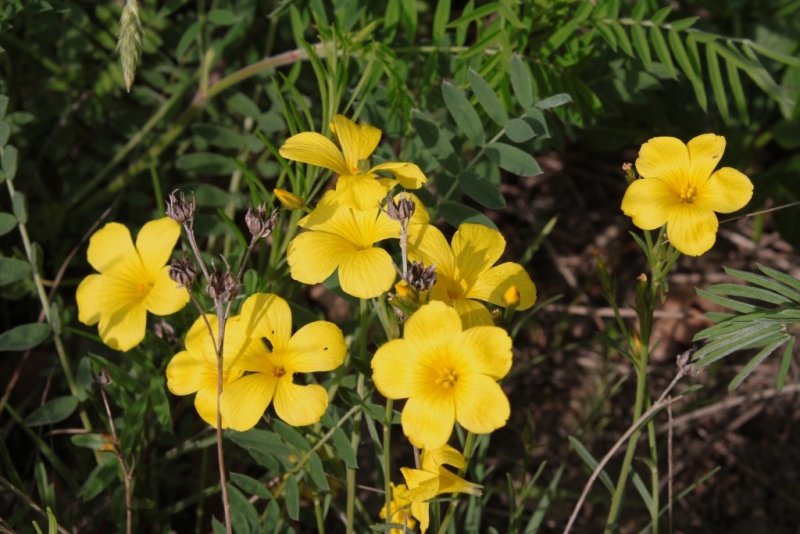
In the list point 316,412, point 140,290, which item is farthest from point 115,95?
point 316,412

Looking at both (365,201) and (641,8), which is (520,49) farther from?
(365,201)

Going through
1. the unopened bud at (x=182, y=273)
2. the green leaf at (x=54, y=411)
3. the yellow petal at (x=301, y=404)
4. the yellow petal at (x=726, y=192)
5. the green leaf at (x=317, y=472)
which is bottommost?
the green leaf at (x=317, y=472)

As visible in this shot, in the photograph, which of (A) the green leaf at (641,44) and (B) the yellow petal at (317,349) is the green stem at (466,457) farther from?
(A) the green leaf at (641,44)

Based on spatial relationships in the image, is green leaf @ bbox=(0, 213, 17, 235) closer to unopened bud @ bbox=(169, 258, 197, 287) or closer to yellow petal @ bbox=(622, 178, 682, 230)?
unopened bud @ bbox=(169, 258, 197, 287)

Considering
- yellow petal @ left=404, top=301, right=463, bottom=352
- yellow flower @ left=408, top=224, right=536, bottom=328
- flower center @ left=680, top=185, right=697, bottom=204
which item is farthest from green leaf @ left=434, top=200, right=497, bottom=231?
yellow petal @ left=404, top=301, right=463, bottom=352

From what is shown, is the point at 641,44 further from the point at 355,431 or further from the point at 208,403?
the point at 208,403

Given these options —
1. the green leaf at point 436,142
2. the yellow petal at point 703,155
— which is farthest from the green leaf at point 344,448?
the yellow petal at point 703,155
